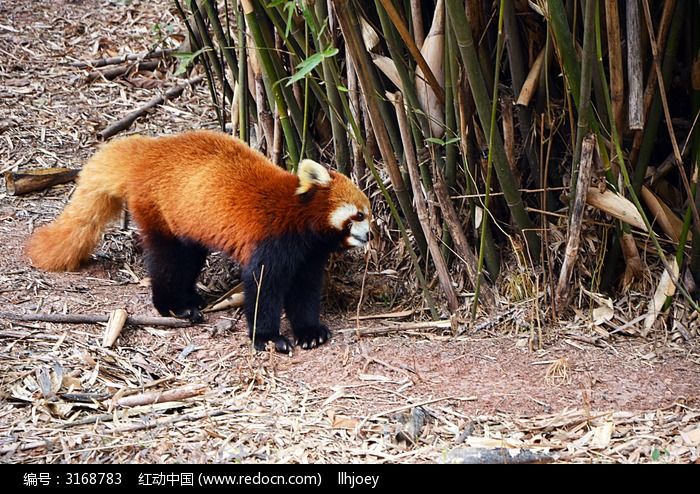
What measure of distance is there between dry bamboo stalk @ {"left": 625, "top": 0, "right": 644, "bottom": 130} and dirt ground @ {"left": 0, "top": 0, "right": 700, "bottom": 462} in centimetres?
102

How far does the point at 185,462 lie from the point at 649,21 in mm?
2424

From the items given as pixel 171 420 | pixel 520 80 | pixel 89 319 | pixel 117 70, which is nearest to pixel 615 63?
pixel 520 80

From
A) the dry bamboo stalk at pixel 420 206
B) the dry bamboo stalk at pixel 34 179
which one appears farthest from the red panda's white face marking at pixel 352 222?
the dry bamboo stalk at pixel 34 179

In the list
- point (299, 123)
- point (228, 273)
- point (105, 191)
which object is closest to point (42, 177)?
point (105, 191)

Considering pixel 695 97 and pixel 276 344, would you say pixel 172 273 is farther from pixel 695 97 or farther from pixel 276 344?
pixel 695 97

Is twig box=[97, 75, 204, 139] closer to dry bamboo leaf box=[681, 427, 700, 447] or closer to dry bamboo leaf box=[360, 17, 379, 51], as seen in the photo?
dry bamboo leaf box=[360, 17, 379, 51]

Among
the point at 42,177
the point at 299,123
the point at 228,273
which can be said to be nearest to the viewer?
the point at 299,123

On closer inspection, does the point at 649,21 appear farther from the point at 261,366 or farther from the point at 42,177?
the point at 42,177

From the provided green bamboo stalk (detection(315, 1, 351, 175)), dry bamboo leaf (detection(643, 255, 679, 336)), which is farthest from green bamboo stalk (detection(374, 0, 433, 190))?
Result: dry bamboo leaf (detection(643, 255, 679, 336))

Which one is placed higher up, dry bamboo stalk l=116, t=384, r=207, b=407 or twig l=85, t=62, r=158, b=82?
twig l=85, t=62, r=158, b=82

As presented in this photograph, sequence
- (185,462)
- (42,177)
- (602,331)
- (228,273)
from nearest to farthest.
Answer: (185,462), (602,331), (228,273), (42,177)

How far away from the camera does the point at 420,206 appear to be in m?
4.11

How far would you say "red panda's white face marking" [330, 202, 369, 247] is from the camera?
4246mm

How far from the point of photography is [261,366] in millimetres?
3926
